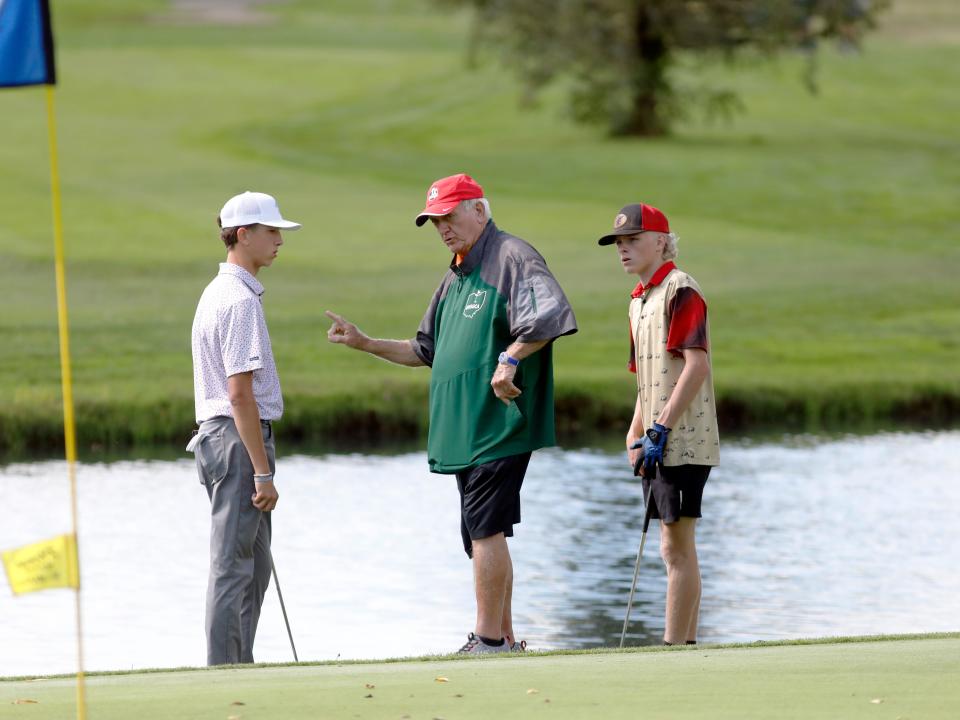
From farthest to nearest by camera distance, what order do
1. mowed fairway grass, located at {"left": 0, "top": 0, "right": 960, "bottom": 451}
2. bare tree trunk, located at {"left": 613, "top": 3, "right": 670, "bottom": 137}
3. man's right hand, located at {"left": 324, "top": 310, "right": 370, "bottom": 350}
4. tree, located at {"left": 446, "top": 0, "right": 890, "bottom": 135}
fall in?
bare tree trunk, located at {"left": 613, "top": 3, "right": 670, "bottom": 137}
tree, located at {"left": 446, "top": 0, "right": 890, "bottom": 135}
mowed fairway grass, located at {"left": 0, "top": 0, "right": 960, "bottom": 451}
man's right hand, located at {"left": 324, "top": 310, "right": 370, "bottom": 350}

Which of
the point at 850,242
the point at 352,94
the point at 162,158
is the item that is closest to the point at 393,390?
the point at 850,242

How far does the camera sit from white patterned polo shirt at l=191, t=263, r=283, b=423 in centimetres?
783

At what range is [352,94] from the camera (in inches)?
2228

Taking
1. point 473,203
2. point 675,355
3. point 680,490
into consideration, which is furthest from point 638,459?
point 473,203

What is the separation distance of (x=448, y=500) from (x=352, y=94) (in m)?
42.4

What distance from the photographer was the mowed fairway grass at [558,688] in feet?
20.1

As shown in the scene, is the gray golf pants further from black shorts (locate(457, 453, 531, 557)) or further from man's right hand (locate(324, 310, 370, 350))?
black shorts (locate(457, 453, 531, 557))

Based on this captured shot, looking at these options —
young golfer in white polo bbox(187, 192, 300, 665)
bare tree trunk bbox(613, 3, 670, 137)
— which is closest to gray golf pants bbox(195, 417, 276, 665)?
young golfer in white polo bbox(187, 192, 300, 665)

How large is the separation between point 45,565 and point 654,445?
3.31 m

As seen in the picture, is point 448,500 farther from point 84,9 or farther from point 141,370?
point 84,9

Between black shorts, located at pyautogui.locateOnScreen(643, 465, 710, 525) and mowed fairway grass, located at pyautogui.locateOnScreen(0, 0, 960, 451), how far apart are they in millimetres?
9709

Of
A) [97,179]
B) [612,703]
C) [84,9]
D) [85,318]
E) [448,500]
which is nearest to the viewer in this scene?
[612,703]

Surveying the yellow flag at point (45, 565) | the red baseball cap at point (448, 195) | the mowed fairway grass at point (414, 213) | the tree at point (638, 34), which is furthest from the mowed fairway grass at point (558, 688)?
the tree at point (638, 34)

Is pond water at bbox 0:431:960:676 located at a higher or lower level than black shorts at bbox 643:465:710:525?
lower
